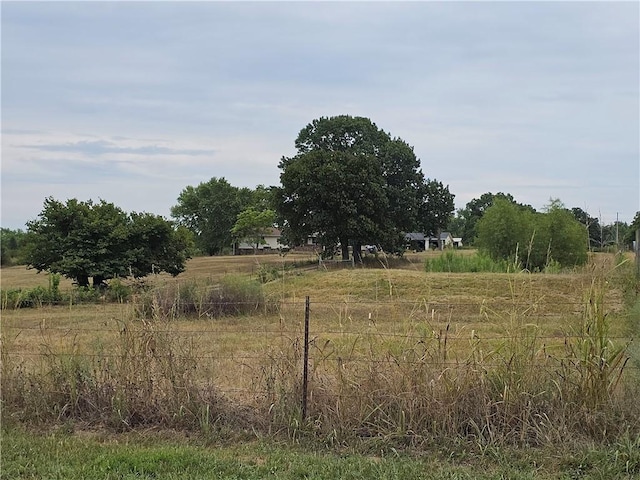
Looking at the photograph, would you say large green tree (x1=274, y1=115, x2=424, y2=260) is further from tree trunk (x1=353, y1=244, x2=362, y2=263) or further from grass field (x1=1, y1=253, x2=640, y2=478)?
grass field (x1=1, y1=253, x2=640, y2=478)

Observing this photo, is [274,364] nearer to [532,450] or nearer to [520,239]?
[532,450]

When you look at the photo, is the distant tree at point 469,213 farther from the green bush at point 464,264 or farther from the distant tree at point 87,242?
the distant tree at point 87,242

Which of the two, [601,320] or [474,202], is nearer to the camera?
[601,320]

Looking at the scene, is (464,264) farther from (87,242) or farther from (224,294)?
(87,242)

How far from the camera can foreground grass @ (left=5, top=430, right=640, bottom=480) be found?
3.85 metres

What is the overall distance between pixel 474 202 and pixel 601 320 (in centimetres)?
8207

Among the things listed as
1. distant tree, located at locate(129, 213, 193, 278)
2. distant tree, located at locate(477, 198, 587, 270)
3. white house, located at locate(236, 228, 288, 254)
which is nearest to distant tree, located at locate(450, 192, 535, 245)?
white house, located at locate(236, 228, 288, 254)

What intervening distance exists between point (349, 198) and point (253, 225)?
25.3m

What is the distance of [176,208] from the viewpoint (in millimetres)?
70438

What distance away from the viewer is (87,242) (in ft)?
65.2

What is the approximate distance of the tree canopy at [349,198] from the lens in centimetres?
3328

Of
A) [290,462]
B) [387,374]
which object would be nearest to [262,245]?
[387,374]

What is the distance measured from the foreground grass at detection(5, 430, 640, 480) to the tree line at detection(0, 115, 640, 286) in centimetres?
253

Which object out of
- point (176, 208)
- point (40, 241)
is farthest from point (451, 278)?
point (176, 208)
